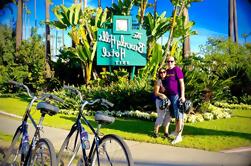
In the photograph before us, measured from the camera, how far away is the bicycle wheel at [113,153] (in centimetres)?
258

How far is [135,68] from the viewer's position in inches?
136

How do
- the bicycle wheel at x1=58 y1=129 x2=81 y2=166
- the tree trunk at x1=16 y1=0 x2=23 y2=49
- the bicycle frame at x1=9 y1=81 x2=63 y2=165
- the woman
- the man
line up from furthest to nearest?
the woman
the man
the bicycle wheel at x1=58 y1=129 x2=81 y2=166
the bicycle frame at x1=9 y1=81 x2=63 y2=165
the tree trunk at x1=16 y1=0 x2=23 y2=49

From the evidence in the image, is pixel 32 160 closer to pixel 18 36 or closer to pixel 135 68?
pixel 135 68

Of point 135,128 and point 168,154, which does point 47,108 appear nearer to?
point 135,128

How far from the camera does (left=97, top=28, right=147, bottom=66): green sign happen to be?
2855 mm

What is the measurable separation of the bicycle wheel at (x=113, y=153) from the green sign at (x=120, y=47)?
1.73 ft

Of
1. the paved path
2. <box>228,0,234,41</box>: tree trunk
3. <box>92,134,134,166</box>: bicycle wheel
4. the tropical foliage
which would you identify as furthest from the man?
the tropical foliage

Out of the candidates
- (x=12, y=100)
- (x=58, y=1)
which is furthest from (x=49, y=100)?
(x=58, y=1)

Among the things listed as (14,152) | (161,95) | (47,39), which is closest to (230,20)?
(47,39)

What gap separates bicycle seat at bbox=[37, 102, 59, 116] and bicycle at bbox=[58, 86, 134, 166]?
0.56 feet

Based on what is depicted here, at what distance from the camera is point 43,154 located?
121 inches

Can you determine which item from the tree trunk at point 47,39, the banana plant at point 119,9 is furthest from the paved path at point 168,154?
the banana plant at point 119,9

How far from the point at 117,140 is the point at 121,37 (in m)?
0.75

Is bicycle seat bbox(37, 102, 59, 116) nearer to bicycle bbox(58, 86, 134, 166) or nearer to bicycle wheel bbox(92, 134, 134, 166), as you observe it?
bicycle bbox(58, 86, 134, 166)
